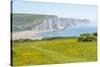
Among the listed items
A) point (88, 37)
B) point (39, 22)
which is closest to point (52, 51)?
point (39, 22)

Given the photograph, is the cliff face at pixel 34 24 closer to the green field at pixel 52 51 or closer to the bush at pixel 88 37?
the green field at pixel 52 51

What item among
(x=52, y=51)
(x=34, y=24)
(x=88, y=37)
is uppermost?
(x=34, y=24)

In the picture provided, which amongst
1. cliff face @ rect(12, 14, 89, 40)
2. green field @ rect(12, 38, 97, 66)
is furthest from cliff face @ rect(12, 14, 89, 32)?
green field @ rect(12, 38, 97, 66)

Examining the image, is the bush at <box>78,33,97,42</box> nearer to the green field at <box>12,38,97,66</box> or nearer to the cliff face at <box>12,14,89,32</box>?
the green field at <box>12,38,97,66</box>

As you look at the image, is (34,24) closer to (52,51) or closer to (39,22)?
(39,22)

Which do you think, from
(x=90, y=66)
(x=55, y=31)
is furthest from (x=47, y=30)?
(x=90, y=66)
